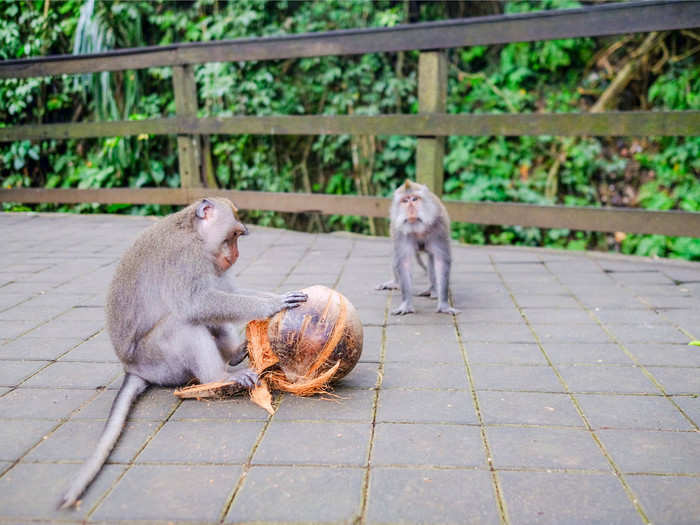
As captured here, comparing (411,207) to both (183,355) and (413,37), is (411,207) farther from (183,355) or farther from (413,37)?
(413,37)

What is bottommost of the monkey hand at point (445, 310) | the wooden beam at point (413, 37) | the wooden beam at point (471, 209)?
the monkey hand at point (445, 310)

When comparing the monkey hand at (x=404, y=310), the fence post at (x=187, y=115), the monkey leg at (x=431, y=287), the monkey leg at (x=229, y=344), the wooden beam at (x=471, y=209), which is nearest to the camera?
the monkey leg at (x=229, y=344)

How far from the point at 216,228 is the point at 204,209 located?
110 mm

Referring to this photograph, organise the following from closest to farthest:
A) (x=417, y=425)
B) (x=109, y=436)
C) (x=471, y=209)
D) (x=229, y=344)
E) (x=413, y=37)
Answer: (x=109, y=436)
(x=417, y=425)
(x=229, y=344)
(x=413, y=37)
(x=471, y=209)

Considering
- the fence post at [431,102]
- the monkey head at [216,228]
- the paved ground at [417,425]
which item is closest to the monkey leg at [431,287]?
the paved ground at [417,425]

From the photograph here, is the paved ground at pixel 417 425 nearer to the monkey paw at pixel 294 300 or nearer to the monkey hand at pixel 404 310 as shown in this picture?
the monkey hand at pixel 404 310

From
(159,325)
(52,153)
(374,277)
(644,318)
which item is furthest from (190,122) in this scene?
(644,318)

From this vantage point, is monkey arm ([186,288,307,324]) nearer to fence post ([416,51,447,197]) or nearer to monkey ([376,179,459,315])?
monkey ([376,179,459,315])

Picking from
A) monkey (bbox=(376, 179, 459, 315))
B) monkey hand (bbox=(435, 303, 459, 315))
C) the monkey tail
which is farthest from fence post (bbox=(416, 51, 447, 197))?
the monkey tail

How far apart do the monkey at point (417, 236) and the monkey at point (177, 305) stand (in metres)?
1.47

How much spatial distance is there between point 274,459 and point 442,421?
29.6 inches

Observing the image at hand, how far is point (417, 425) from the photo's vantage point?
2.68m

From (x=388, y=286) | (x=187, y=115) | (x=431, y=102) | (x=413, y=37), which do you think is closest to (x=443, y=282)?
(x=388, y=286)

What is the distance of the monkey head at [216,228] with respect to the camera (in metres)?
3.06
